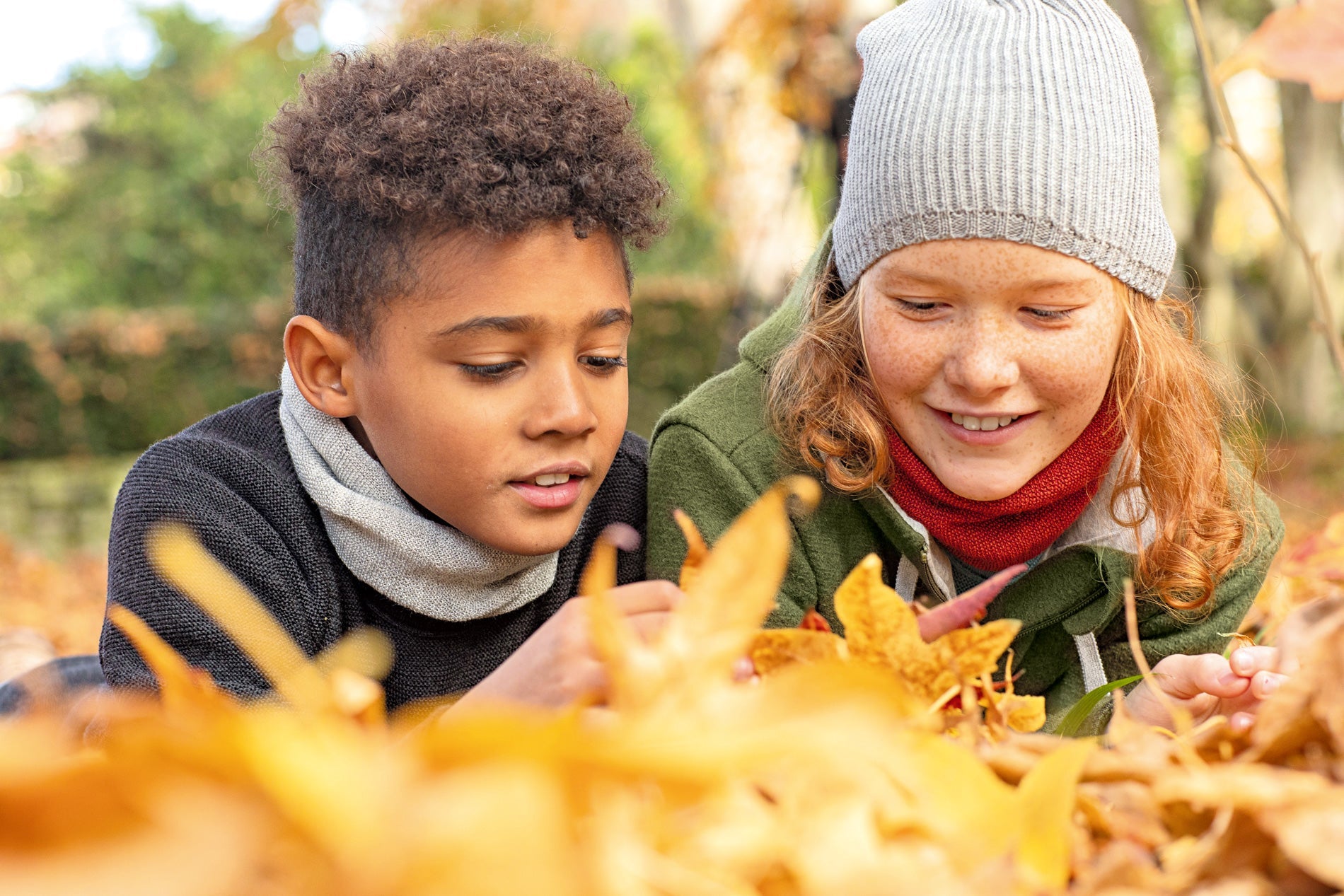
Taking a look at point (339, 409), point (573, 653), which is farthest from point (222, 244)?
point (573, 653)

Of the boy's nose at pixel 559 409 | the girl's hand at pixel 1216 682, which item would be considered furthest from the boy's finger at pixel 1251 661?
the boy's nose at pixel 559 409

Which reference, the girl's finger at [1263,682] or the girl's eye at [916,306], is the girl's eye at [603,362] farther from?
the girl's finger at [1263,682]

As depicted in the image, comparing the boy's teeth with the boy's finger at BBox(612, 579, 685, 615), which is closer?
the boy's finger at BBox(612, 579, 685, 615)

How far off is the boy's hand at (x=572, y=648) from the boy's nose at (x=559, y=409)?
51cm

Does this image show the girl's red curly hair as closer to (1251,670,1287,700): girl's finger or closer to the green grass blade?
Answer: (1251,670,1287,700): girl's finger

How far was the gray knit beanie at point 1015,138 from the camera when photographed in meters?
1.43

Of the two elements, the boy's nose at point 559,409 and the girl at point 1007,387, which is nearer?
the boy's nose at point 559,409

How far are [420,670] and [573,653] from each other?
36.2 inches

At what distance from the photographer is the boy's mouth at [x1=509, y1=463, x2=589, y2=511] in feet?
4.56

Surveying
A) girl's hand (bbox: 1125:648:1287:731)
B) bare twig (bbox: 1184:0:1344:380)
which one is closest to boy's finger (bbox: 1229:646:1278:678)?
girl's hand (bbox: 1125:648:1287:731)

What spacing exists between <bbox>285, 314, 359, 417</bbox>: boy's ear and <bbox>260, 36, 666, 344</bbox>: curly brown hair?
2cm

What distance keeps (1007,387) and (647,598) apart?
827mm

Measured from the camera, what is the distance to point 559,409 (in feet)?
4.36

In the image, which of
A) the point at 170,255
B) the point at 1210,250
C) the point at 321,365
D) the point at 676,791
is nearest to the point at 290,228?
the point at 170,255
